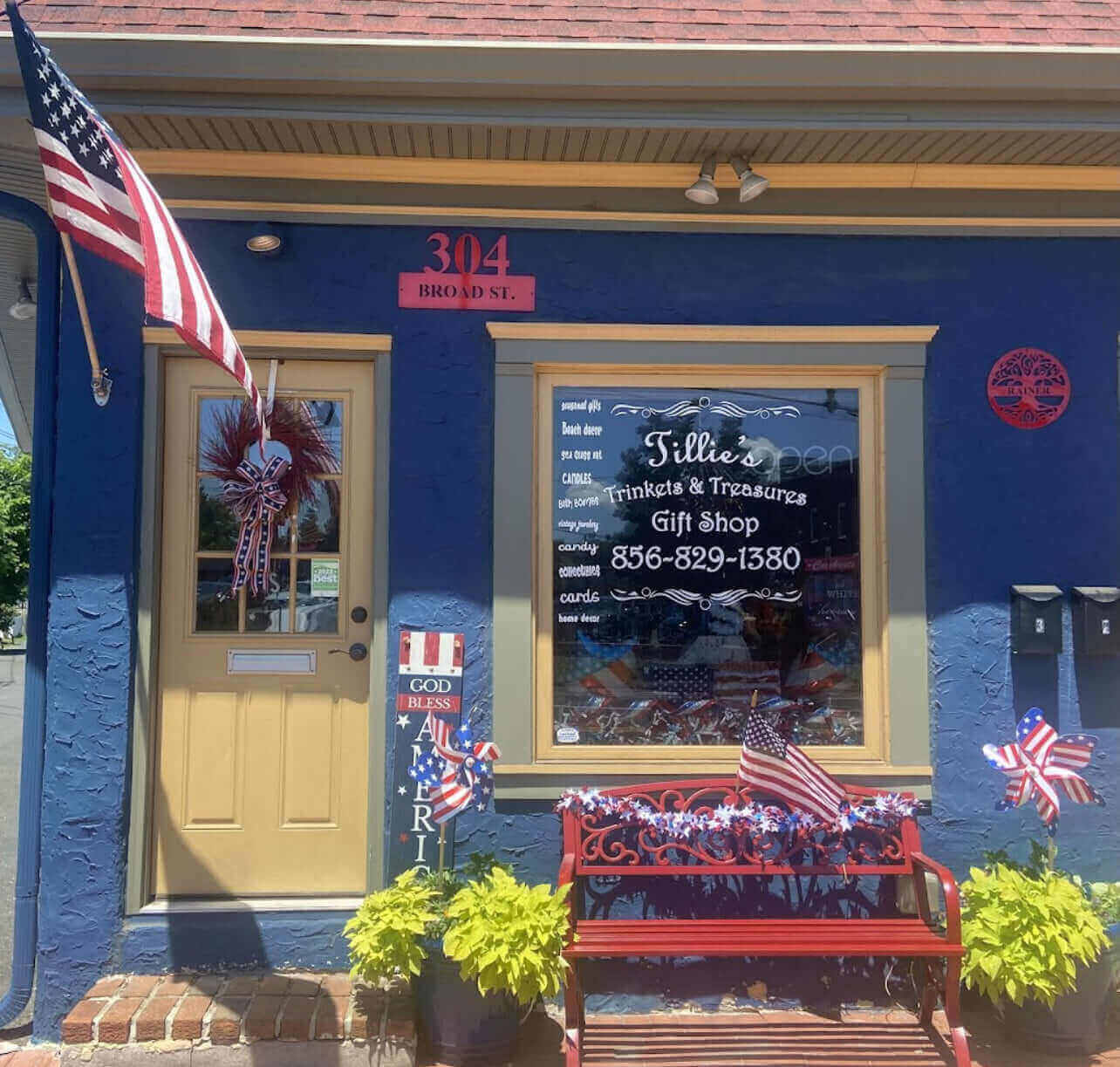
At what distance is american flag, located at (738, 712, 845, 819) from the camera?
3555mm

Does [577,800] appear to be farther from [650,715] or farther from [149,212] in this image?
[149,212]

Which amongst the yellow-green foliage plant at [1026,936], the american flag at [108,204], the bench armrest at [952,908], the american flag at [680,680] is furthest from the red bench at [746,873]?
the american flag at [108,204]

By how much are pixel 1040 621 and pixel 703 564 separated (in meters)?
1.31

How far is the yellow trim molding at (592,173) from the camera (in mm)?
3867

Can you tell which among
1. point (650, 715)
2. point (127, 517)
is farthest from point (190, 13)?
point (650, 715)

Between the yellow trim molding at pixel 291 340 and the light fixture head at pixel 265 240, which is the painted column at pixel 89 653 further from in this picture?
the light fixture head at pixel 265 240

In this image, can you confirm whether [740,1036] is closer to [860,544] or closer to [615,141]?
[860,544]

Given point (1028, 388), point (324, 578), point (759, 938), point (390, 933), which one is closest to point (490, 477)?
point (324, 578)

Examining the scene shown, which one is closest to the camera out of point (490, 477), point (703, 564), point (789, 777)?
point (789, 777)

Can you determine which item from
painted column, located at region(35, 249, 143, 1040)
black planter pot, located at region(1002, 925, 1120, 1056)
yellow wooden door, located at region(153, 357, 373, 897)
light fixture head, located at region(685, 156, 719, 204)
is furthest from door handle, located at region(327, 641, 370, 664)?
black planter pot, located at region(1002, 925, 1120, 1056)

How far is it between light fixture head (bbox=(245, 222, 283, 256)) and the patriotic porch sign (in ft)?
5.21

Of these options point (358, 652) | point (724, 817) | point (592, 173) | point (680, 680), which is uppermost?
point (592, 173)

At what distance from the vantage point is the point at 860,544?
159 inches

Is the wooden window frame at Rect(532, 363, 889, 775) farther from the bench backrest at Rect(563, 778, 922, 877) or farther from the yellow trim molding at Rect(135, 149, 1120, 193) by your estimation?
the yellow trim molding at Rect(135, 149, 1120, 193)
